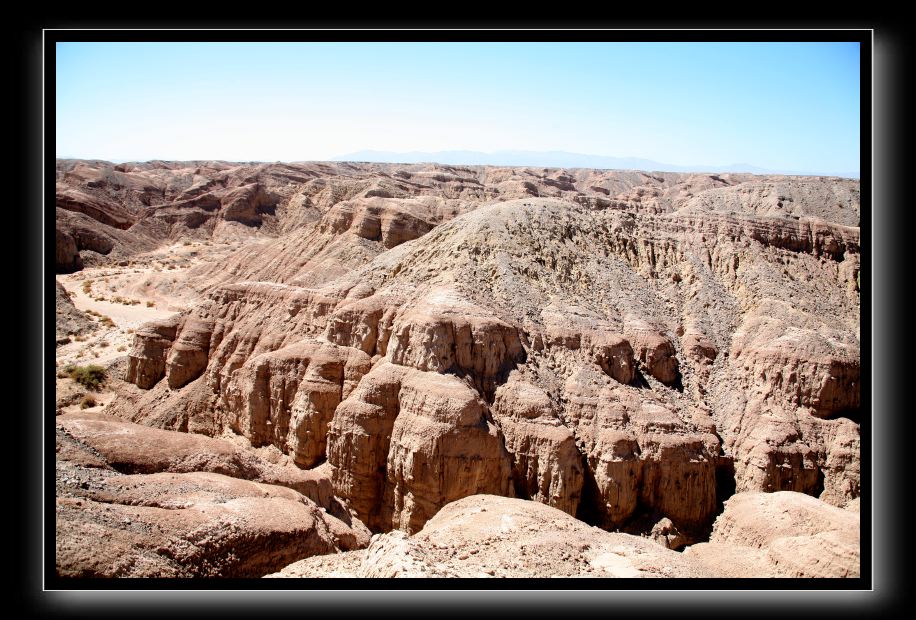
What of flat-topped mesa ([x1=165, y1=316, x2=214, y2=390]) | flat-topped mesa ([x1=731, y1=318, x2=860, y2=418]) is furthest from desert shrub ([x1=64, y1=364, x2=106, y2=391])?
flat-topped mesa ([x1=731, y1=318, x2=860, y2=418])

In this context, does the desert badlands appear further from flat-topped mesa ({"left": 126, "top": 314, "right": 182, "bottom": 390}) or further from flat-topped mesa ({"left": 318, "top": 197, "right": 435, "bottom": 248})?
flat-topped mesa ({"left": 318, "top": 197, "right": 435, "bottom": 248})

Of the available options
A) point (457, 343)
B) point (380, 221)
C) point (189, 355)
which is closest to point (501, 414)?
point (457, 343)

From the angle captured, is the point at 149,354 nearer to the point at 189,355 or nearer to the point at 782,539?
the point at 189,355

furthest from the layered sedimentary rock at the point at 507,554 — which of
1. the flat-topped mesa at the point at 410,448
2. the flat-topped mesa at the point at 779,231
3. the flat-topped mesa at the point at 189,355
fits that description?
the flat-topped mesa at the point at 779,231

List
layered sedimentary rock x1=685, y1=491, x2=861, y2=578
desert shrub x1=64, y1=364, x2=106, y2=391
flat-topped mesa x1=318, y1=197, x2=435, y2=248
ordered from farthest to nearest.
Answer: flat-topped mesa x1=318, y1=197, x2=435, y2=248
desert shrub x1=64, y1=364, x2=106, y2=391
layered sedimentary rock x1=685, y1=491, x2=861, y2=578
